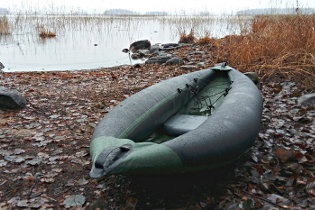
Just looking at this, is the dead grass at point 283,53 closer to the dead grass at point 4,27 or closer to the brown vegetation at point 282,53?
the brown vegetation at point 282,53

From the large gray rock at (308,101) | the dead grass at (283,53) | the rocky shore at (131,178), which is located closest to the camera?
the rocky shore at (131,178)

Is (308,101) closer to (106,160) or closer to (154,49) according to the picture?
(106,160)

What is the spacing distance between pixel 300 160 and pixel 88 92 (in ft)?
12.6

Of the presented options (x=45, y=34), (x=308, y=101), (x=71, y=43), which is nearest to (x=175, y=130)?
(x=308, y=101)

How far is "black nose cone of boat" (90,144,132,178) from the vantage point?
6.26 ft

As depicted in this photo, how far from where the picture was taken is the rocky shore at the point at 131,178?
2414mm

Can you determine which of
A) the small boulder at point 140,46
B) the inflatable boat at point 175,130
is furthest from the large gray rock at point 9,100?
the small boulder at point 140,46

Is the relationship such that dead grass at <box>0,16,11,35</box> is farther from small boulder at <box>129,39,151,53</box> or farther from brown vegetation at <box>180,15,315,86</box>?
brown vegetation at <box>180,15,315,86</box>

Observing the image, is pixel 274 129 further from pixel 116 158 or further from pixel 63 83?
pixel 63 83

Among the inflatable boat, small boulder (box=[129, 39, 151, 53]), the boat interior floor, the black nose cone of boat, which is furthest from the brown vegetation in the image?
small boulder (box=[129, 39, 151, 53])

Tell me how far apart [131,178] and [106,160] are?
29.0 inches

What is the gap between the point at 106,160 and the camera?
1.94 m

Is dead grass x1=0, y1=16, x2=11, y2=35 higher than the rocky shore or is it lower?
higher

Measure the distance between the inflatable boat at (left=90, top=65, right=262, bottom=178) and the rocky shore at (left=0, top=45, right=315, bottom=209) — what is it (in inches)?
12.0
